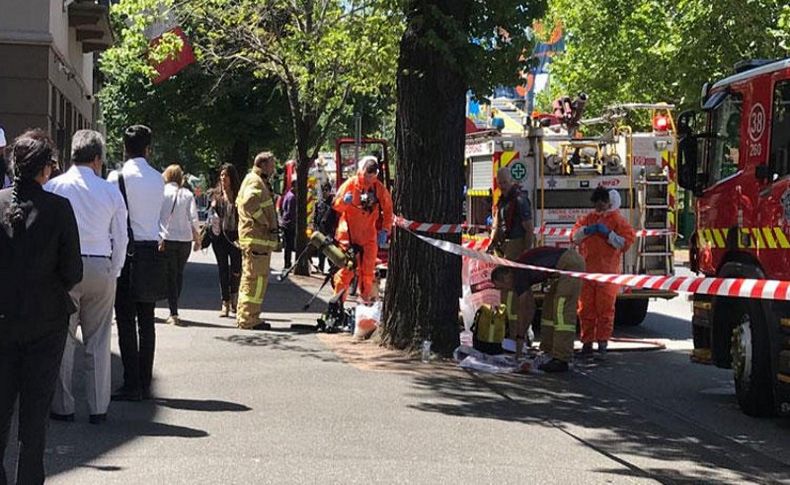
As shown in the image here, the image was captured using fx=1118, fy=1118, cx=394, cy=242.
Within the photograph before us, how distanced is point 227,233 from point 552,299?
16.0 feet

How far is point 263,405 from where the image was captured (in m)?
8.48

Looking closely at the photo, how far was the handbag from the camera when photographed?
27.3 ft

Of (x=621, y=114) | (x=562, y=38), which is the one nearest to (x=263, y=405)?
(x=621, y=114)

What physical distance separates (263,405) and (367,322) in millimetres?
3884

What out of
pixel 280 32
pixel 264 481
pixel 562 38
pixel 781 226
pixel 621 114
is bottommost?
pixel 264 481

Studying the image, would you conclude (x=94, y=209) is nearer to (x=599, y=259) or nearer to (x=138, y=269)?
(x=138, y=269)

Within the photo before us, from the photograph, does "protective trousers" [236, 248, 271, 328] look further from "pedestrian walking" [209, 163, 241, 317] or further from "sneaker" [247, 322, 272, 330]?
"pedestrian walking" [209, 163, 241, 317]

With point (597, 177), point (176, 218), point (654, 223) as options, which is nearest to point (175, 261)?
point (176, 218)

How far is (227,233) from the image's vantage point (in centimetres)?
1405

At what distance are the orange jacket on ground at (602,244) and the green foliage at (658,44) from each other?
13.6 m

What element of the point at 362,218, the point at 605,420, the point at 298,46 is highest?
the point at 298,46

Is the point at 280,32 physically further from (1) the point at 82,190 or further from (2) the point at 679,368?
(1) the point at 82,190

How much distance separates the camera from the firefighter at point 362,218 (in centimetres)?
1341

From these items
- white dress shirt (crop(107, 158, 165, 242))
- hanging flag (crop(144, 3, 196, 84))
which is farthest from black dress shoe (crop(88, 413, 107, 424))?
hanging flag (crop(144, 3, 196, 84))
